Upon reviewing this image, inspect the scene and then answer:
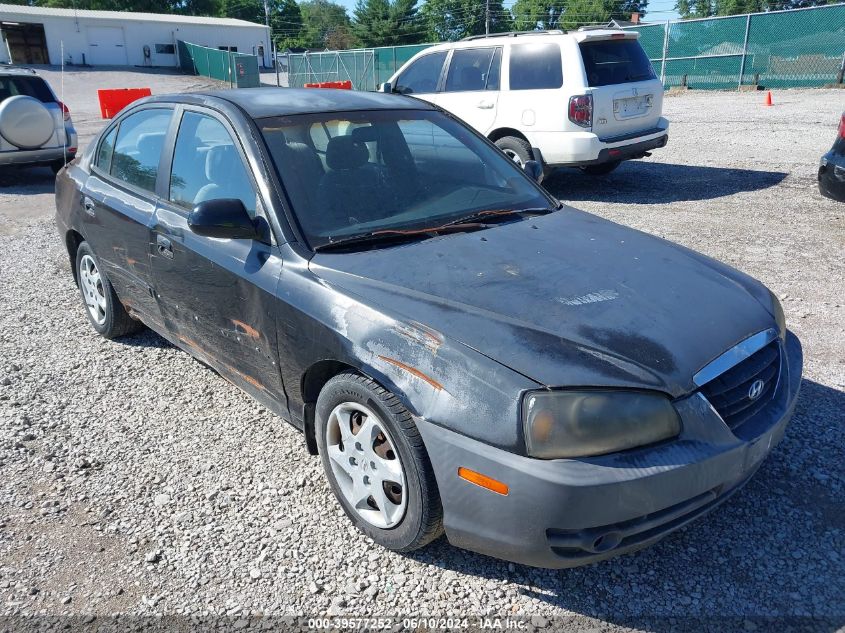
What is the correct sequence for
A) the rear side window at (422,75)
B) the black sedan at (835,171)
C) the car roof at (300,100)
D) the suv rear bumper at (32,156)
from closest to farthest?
the car roof at (300,100), the black sedan at (835,171), the rear side window at (422,75), the suv rear bumper at (32,156)

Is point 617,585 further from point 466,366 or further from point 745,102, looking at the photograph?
point 745,102

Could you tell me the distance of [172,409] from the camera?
403 cm

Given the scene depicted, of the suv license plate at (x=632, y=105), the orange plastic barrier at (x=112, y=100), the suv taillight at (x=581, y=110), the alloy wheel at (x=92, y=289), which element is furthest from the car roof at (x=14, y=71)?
the orange plastic barrier at (x=112, y=100)

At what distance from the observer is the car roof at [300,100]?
358 cm

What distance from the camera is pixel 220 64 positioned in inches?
1677

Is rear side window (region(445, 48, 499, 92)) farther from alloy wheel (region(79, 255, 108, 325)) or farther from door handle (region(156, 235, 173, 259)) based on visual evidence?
door handle (region(156, 235, 173, 259))

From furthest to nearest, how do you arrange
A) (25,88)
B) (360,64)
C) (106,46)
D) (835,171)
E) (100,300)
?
1. (106,46)
2. (360,64)
3. (25,88)
4. (835,171)
5. (100,300)

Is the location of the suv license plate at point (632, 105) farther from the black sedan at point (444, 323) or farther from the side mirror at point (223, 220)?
the side mirror at point (223, 220)

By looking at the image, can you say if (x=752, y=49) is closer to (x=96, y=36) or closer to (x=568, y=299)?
(x=568, y=299)

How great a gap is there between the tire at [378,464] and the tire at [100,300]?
8.00 feet

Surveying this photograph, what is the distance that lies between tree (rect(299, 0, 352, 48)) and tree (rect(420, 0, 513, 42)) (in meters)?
16.1

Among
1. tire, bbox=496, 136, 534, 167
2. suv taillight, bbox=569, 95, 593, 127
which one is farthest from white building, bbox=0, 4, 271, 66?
suv taillight, bbox=569, 95, 593, 127

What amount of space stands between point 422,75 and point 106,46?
45.5 meters

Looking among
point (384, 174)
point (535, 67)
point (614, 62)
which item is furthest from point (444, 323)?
point (614, 62)
